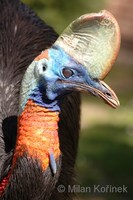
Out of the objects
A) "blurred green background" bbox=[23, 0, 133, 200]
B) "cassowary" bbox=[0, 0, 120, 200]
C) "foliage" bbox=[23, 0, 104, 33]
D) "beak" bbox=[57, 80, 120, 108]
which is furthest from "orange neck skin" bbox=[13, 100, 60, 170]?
"foliage" bbox=[23, 0, 104, 33]

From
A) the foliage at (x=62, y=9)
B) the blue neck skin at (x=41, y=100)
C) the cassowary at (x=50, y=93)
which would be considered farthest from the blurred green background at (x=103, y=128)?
the blue neck skin at (x=41, y=100)

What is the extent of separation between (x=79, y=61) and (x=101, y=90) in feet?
0.57

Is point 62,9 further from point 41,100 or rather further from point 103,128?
point 41,100

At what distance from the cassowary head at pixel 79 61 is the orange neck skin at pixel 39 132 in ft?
0.18

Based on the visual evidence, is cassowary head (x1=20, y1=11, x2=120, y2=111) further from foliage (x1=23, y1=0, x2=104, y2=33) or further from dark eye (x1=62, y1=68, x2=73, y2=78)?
foliage (x1=23, y1=0, x2=104, y2=33)

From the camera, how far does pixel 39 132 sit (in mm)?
4160

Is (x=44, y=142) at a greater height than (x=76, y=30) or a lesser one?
lesser

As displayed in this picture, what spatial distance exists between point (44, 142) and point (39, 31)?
1.60 meters

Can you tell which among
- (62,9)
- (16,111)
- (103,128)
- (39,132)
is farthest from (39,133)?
(103,128)

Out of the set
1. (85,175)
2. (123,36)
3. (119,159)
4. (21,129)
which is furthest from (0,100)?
(123,36)

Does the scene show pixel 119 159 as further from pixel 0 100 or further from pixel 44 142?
pixel 44 142

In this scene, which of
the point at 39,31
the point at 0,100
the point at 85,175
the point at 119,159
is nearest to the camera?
the point at 0,100

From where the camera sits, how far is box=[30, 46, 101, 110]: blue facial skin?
4.09 meters

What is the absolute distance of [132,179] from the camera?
25.6ft
